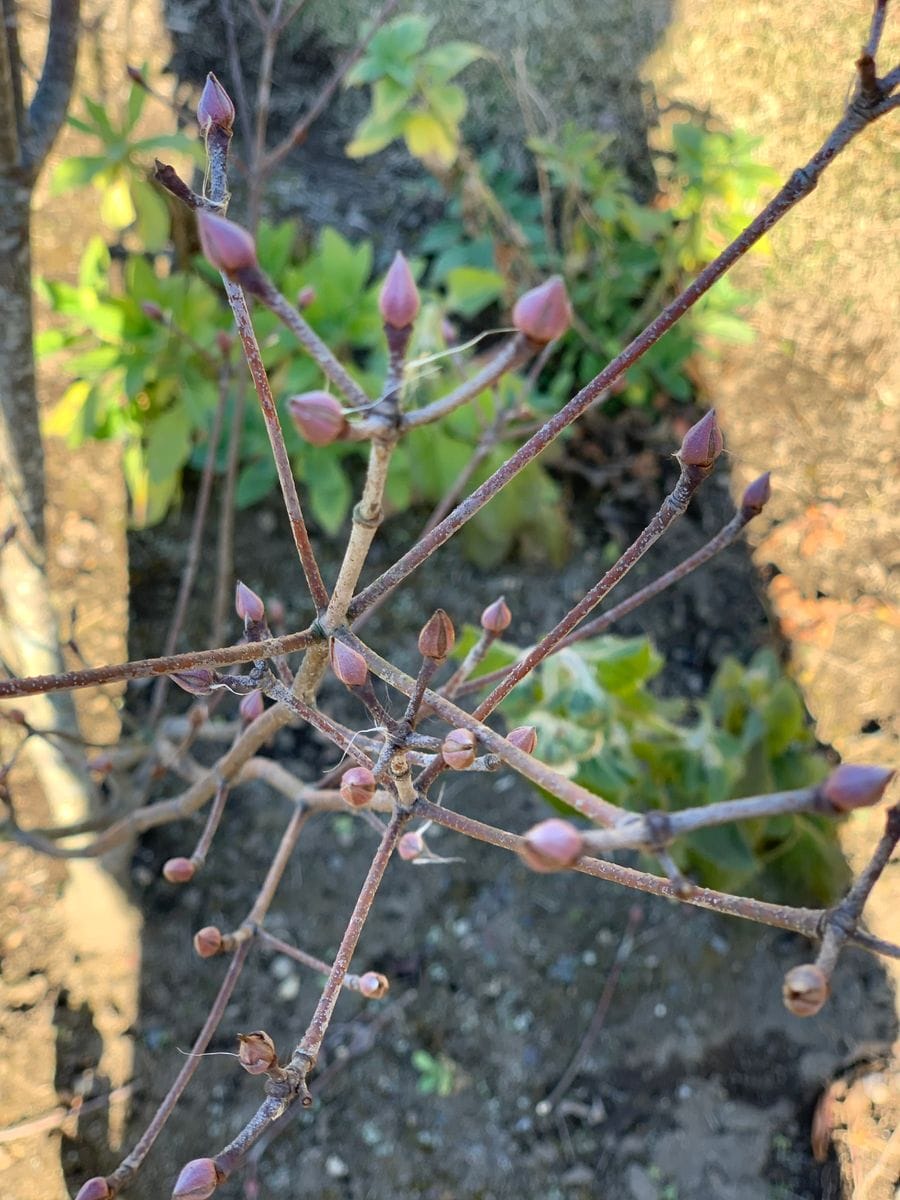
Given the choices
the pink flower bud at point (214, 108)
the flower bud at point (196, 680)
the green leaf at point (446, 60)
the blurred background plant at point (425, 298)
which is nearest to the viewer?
the pink flower bud at point (214, 108)

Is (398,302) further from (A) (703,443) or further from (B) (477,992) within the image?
(B) (477,992)

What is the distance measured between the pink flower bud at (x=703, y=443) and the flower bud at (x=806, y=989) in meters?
0.31

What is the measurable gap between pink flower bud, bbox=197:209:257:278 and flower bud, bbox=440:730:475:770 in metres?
0.28

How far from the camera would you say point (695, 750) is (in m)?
1.67

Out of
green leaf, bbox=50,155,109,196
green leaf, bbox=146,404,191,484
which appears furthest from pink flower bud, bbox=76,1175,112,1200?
green leaf, bbox=50,155,109,196

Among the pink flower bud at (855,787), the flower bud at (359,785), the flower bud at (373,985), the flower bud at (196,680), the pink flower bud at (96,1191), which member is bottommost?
the pink flower bud at (96,1191)

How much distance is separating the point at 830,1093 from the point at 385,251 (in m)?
2.51

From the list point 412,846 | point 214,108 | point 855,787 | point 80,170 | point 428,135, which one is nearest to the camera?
point 855,787

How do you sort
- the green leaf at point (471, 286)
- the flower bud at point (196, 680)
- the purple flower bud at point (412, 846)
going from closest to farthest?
the flower bud at point (196, 680) < the purple flower bud at point (412, 846) < the green leaf at point (471, 286)

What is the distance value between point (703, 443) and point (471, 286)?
1.62m

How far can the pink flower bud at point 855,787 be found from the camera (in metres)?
0.35

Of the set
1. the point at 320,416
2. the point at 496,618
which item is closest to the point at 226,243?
the point at 320,416

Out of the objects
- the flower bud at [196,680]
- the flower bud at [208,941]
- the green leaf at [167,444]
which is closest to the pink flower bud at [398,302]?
the flower bud at [196,680]

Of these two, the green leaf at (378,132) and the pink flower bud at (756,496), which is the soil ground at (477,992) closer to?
the green leaf at (378,132)
